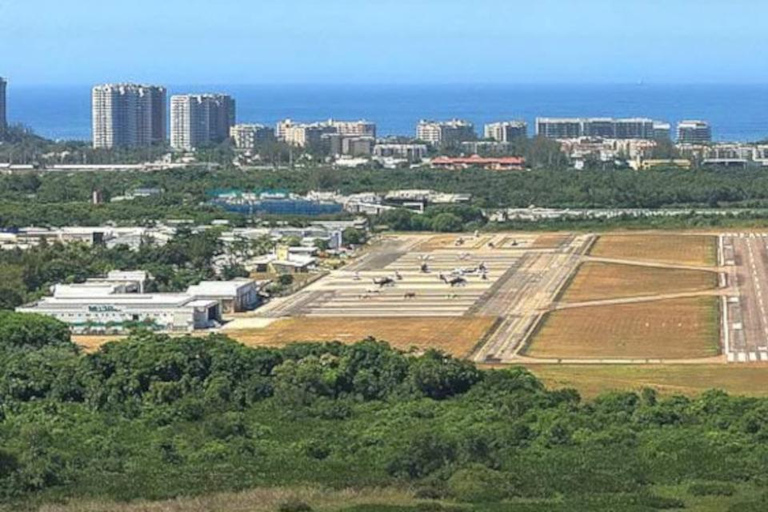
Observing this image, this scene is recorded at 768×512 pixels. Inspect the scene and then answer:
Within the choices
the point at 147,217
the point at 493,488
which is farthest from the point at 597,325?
the point at 147,217

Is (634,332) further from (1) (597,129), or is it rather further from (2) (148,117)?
(2) (148,117)

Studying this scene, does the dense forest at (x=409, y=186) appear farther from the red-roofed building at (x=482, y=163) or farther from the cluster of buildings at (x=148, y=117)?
the cluster of buildings at (x=148, y=117)

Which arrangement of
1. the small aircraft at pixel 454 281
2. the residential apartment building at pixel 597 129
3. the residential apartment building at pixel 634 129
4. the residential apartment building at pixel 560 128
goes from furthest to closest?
1. the residential apartment building at pixel 560 128
2. the residential apartment building at pixel 597 129
3. the residential apartment building at pixel 634 129
4. the small aircraft at pixel 454 281

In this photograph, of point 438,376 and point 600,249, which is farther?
point 600,249

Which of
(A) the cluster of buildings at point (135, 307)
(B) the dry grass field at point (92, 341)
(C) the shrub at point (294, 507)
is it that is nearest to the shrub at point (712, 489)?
(C) the shrub at point (294, 507)

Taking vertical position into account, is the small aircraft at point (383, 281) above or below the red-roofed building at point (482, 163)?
below

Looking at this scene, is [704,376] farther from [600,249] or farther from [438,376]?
[600,249]

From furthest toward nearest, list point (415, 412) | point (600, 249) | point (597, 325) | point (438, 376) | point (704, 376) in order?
point (600, 249)
point (597, 325)
point (704, 376)
point (438, 376)
point (415, 412)

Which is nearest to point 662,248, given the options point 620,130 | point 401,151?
point 401,151
